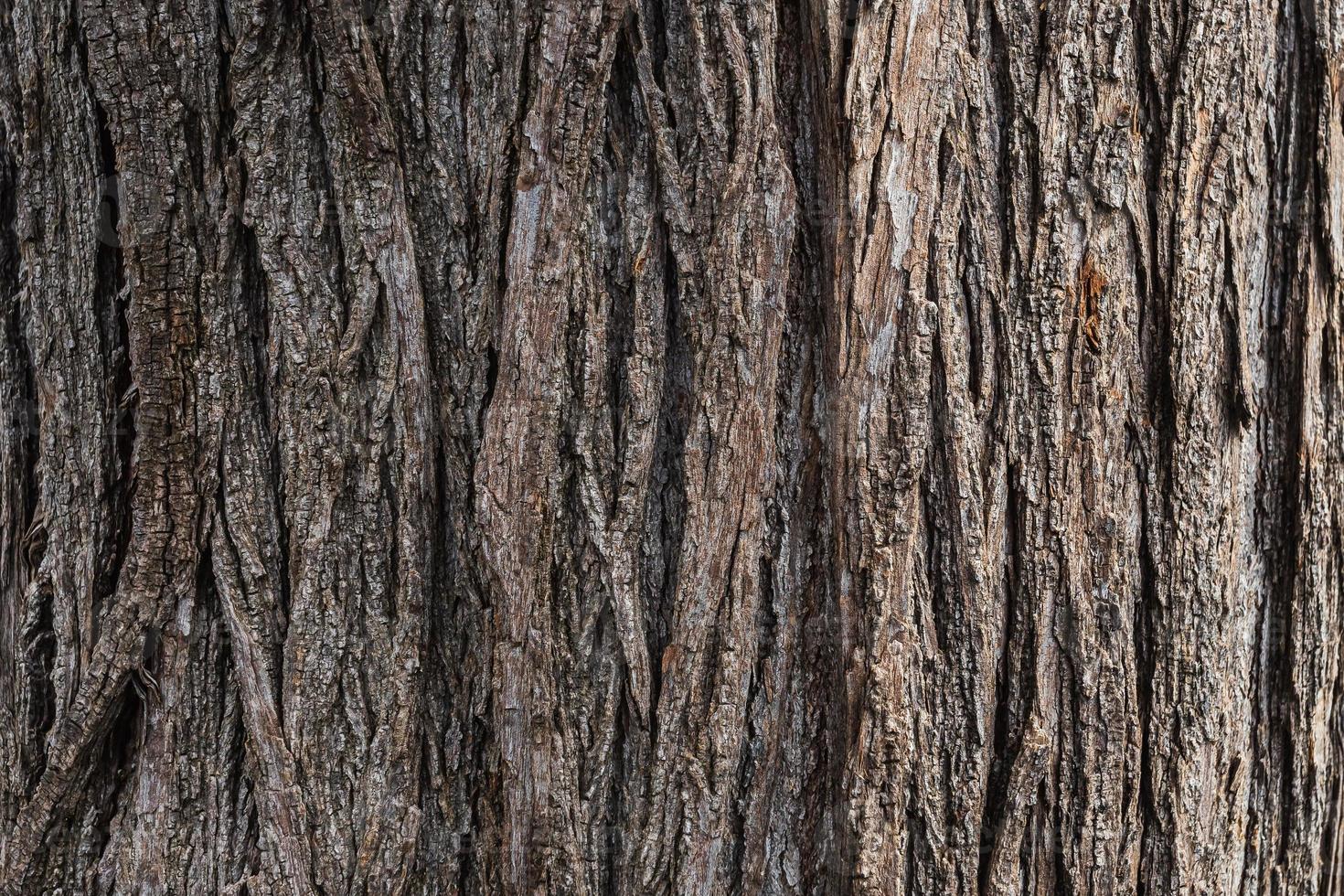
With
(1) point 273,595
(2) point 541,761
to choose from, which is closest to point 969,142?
(2) point 541,761

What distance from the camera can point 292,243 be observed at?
1.49 metres

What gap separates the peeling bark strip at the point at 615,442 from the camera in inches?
58.6

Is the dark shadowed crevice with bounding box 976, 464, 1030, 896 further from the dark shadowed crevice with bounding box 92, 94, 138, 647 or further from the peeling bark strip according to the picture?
the dark shadowed crevice with bounding box 92, 94, 138, 647

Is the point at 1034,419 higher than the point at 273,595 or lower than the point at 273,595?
higher

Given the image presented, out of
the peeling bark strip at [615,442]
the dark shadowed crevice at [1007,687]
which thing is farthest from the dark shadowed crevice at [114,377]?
the dark shadowed crevice at [1007,687]

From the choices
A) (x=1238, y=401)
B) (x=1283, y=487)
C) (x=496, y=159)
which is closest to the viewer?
(x=496, y=159)

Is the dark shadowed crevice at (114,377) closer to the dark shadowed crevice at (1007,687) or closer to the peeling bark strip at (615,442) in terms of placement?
the peeling bark strip at (615,442)

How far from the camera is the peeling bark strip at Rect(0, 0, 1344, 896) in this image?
1489 mm

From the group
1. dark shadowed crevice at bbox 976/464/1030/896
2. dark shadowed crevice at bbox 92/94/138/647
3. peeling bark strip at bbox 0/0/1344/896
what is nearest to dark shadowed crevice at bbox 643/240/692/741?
peeling bark strip at bbox 0/0/1344/896

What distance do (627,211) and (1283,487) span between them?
1325 mm

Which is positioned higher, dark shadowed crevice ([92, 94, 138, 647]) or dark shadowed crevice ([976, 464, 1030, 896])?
dark shadowed crevice ([92, 94, 138, 647])

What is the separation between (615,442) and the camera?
1.52 m

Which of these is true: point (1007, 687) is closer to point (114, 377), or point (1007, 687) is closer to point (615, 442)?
point (615, 442)

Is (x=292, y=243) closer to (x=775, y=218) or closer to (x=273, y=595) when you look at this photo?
(x=273, y=595)
